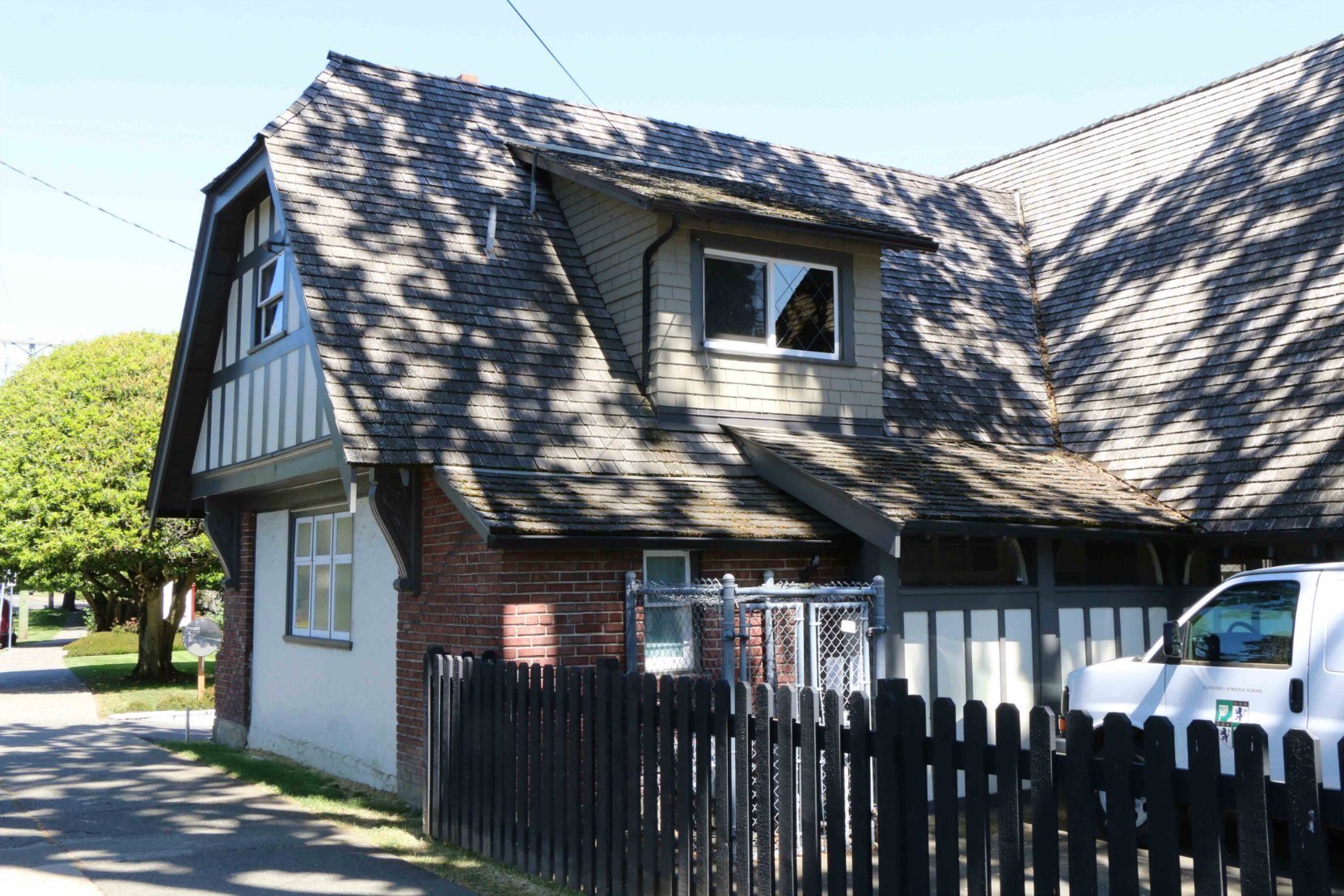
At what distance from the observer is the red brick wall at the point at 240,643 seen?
15430mm

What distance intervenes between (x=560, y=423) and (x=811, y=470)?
232cm

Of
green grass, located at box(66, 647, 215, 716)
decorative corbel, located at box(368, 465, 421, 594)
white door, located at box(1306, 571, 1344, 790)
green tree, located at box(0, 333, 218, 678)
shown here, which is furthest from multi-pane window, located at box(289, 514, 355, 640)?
green tree, located at box(0, 333, 218, 678)

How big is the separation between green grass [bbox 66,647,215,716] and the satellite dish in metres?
0.78

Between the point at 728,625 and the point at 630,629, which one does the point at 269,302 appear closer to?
the point at 630,629

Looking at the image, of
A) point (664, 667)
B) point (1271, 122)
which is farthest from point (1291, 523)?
point (1271, 122)

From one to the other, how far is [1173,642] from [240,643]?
11.4 meters

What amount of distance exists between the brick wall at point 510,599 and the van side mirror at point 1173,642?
10.8 feet

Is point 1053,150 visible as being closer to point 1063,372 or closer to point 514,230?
point 1063,372

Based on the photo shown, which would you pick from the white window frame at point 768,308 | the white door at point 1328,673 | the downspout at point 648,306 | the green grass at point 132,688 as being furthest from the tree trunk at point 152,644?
the white door at point 1328,673

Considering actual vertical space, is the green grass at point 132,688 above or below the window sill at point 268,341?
below

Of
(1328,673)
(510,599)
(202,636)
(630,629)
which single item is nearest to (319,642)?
(202,636)

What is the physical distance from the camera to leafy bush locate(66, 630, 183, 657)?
39.1 meters

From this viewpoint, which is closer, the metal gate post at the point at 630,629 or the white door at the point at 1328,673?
the white door at the point at 1328,673

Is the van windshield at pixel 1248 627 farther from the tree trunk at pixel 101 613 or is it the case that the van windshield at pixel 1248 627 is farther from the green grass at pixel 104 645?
the tree trunk at pixel 101 613
